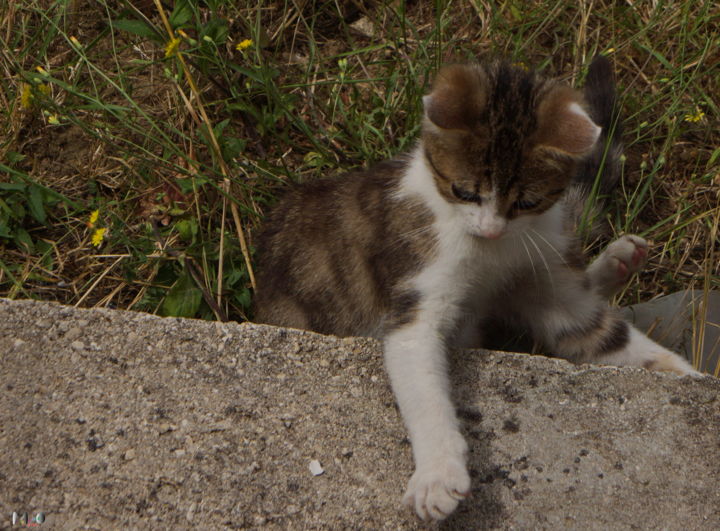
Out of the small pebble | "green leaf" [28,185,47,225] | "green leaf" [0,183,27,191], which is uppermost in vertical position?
the small pebble

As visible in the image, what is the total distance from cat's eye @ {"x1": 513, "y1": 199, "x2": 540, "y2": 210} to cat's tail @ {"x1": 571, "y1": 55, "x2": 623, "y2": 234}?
685 millimetres

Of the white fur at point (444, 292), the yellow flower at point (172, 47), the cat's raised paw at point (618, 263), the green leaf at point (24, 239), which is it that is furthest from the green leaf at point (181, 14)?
the cat's raised paw at point (618, 263)

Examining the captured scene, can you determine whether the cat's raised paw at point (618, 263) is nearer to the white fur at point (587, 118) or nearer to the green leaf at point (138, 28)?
the white fur at point (587, 118)

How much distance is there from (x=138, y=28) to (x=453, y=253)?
161 centimetres

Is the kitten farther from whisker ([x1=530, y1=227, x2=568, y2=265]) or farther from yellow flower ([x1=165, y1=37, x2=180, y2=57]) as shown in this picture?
yellow flower ([x1=165, y1=37, x2=180, y2=57])

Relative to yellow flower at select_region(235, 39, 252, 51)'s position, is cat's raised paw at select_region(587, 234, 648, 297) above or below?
below

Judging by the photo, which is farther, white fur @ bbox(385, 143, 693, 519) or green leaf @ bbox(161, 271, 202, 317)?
green leaf @ bbox(161, 271, 202, 317)

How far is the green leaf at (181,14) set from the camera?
10.6ft

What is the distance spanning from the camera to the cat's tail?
298 centimetres

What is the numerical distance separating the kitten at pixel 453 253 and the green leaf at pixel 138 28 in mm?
Result: 864

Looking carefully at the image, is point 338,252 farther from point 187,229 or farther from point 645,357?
point 645,357

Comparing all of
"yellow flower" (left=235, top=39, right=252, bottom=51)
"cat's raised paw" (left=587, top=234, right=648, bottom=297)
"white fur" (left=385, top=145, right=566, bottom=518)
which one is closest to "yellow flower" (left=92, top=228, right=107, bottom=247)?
"yellow flower" (left=235, top=39, right=252, bottom=51)

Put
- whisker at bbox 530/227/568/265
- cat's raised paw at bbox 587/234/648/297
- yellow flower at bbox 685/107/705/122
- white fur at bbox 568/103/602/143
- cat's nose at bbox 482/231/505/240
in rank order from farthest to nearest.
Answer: yellow flower at bbox 685/107/705/122, cat's raised paw at bbox 587/234/648/297, whisker at bbox 530/227/568/265, cat's nose at bbox 482/231/505/240, white fur at bbox 568/103/602/143

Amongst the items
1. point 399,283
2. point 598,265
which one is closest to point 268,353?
point 399,283
